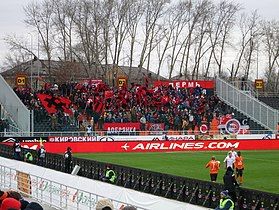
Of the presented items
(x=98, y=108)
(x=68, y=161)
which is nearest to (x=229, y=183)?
(x=68, y=161)

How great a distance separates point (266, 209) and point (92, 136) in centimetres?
3555

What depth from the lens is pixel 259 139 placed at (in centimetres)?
5378

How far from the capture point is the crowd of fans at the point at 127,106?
184 feet

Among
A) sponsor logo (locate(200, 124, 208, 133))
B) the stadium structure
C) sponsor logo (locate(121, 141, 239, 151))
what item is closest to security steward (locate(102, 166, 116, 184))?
the stadium structure

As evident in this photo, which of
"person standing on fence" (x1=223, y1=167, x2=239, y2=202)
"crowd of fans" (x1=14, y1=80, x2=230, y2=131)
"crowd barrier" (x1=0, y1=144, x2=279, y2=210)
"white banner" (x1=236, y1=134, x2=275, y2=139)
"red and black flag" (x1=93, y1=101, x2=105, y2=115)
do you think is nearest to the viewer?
"crowd barrier" (x1=0, y1=144, x2=279, y2=210)

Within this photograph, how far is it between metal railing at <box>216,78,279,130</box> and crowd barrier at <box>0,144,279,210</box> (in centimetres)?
3349

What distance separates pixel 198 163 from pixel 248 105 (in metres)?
25.0

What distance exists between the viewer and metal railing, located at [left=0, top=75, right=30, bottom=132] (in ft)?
171

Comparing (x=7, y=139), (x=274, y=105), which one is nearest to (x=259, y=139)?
(x=274, y=105)

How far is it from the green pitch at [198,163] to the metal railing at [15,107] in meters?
7.81

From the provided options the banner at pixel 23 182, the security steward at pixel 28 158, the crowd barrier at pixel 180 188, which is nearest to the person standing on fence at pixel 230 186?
the crowd barrier at pixel 180 188

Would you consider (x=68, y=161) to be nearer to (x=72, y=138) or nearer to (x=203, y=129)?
(x=72, y=138)

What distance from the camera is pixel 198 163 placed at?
3984 centimetres

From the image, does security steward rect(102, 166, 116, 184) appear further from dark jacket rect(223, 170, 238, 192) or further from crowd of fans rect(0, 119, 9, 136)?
crowd of fans rect(0, 119, 9, 136)
